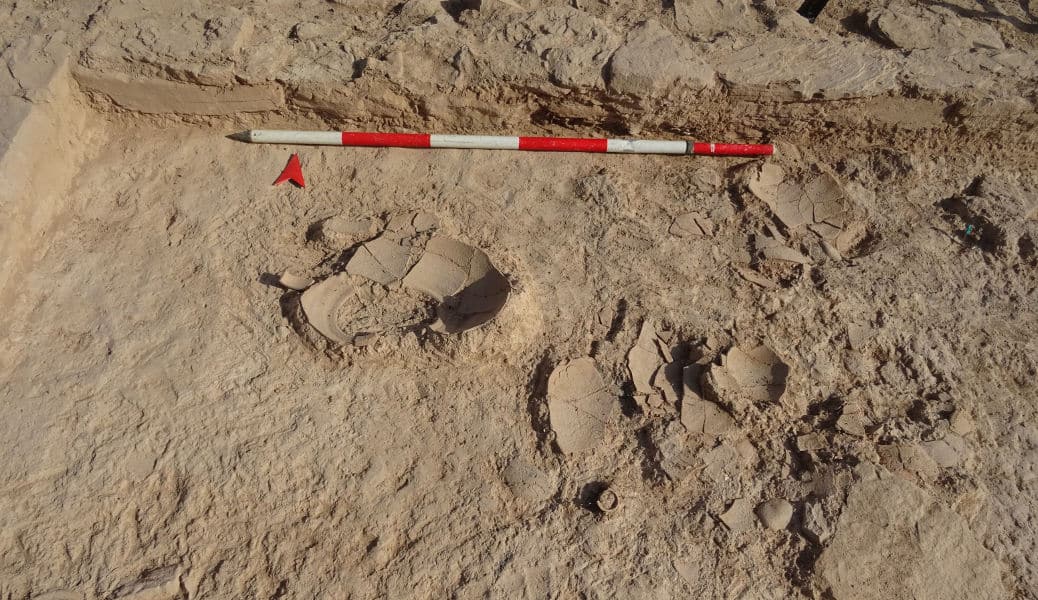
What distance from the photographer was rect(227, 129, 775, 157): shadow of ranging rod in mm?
2998

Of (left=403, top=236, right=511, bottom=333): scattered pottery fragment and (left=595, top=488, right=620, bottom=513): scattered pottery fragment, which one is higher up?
(left=403, top=236, right=511, bottom=333): scattered pottery fragment

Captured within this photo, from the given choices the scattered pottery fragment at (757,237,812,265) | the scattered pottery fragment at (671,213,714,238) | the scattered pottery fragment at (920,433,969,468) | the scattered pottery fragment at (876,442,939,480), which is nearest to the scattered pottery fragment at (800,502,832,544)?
the scattered pottery fragment at (876,442,939,480)

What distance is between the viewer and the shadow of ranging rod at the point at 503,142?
9.84ft

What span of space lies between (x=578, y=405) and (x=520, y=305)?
Result: 0.42 metres

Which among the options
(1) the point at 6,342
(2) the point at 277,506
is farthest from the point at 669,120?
(1) the point at 6,342

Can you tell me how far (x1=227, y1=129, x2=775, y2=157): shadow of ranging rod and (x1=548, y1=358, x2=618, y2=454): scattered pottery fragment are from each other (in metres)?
1.15

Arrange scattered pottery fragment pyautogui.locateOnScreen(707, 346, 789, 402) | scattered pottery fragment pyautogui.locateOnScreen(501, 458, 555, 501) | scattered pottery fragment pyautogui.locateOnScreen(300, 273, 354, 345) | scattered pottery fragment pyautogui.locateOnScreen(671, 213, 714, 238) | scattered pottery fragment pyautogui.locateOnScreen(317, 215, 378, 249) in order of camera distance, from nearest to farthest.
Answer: scattered pottery fragment pyautogui.locateOnScreen(501, 458, 555, 501) → scattered pottery fragment pyautogui.locateOnScreen(707, 346, 789, 402) → scattered pottery fragment pyautogui.locateOnScreen(300, 273, 354, 345) → scattered pottery fragment pyautogui.locateOnScreen(317, 215, 378, 249) → scattered pottery fragment pyautogui.locateOnScreen(671, 213, 714, 238)

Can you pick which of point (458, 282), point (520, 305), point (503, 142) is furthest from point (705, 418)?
point (503, 142)

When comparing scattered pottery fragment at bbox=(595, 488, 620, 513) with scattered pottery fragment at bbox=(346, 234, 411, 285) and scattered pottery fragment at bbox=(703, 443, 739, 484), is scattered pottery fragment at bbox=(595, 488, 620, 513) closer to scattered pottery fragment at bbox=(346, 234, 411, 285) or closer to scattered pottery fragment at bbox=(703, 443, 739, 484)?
scattered pottery fragment at bbox=(703, 443, 739, 484)

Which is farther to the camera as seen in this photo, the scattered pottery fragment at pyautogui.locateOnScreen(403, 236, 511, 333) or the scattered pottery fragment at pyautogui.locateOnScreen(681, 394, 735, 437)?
the scattered pottery fragment at pyautogui.locateOnScreen(403, 236, 511, 333)

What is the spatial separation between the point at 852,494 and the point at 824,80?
1.92 meters

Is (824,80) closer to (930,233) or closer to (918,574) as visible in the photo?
(930,233)

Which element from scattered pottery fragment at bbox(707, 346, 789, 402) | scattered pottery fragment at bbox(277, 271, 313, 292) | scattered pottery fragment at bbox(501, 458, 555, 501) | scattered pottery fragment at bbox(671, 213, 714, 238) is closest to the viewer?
scattered pottery fragment at bbox(501, 458, 555, 501)

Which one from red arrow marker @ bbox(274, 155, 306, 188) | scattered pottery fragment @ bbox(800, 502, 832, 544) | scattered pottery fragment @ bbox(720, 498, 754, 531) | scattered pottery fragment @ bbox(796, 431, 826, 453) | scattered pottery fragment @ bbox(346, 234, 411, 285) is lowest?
scattered pottery fragment @ bbox(720, 498, 754, 531)
